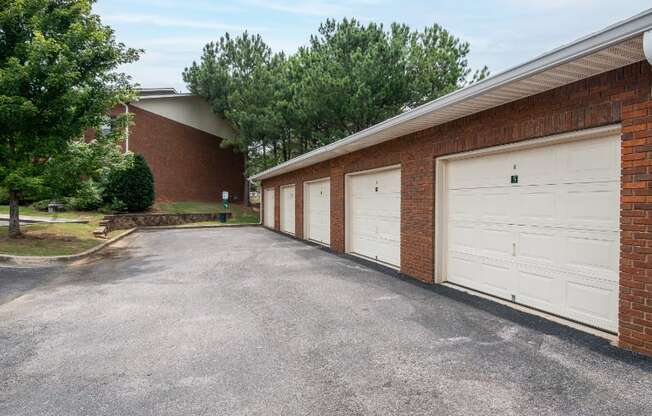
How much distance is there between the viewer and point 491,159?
6352 millimetres

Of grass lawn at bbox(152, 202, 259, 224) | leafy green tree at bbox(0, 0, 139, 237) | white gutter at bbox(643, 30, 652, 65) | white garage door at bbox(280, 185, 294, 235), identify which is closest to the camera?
white gutter at bbox(643, 30, 652, 65)

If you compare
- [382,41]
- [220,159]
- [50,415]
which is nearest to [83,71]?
[50,415]

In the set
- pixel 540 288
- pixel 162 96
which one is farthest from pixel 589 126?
pixel 162 96

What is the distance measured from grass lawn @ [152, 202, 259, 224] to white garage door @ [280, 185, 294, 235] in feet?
19.5

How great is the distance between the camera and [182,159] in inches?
1064

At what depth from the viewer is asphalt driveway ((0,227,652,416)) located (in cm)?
316

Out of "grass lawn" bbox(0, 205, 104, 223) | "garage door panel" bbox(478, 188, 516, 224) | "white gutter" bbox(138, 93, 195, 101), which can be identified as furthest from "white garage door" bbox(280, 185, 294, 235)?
"garage door panel" bbox(478, 188, 516, 224)

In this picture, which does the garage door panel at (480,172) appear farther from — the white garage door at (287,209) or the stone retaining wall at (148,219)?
the stone retaining wall at (148,219)

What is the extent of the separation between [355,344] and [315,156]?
27.8ft

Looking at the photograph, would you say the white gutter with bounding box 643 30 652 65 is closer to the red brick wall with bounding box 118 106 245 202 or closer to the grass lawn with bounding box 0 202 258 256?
the grass lawn with bounding box 0 202 258 256

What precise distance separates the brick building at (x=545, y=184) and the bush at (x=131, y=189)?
16032 mm

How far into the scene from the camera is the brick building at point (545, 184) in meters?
4.10

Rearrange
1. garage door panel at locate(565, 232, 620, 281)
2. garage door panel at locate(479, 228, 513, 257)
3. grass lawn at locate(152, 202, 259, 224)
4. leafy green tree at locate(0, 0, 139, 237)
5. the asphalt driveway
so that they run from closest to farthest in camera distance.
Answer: the asphalt driveway, garage door panel at locate(565, 232, 620, 281), garage door panel at locate(479, 228, 513, 257), leafy green tree at locate(0, 0, 139, 237), grass lawn at locate(152, 202, 259, 224)

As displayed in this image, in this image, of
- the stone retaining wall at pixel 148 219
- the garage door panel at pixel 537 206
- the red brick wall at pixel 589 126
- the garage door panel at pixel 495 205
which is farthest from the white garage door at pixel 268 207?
the garage door panel at pixel 537 206
